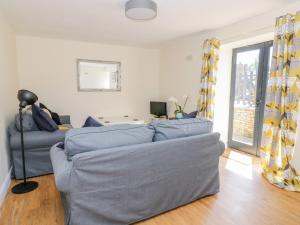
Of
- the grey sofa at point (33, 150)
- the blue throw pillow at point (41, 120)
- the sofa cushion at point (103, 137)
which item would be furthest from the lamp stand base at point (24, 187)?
the sofa cushion at point (103, 137)

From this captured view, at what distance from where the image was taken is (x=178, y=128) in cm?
193

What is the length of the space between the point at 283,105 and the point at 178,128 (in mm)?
→ 1521

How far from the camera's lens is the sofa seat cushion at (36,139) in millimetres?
2447

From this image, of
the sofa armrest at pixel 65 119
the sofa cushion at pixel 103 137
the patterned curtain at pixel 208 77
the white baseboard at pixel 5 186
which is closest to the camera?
the sofa cushion at pixel 103 137

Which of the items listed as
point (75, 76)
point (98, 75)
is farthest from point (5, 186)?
point (98, 75)

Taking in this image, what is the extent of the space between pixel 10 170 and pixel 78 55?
2.74 m

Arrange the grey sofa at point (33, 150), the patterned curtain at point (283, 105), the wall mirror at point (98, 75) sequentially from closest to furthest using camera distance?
1. the patterned curtain at point (283, 105)
2. the grey sofa at point (33, 150)
3. the wall mirror at point (98, 75)

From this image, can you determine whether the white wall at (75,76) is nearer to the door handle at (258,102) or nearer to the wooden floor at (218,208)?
the wooden floor at (218,208)

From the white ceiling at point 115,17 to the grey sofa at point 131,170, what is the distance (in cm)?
162

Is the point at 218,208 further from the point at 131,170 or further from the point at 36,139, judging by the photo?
the point at 36,139

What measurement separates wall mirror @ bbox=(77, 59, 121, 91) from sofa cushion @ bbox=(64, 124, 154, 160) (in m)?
3.12

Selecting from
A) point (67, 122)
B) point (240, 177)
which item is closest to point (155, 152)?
point (240, 177)

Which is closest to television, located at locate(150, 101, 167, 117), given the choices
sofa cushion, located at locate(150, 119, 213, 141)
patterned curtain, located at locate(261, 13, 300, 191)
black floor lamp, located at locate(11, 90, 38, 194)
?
patterned curtain, located at locate(261, 13, 300, 191)

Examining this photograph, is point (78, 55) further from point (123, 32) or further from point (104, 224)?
point (104, 224)
